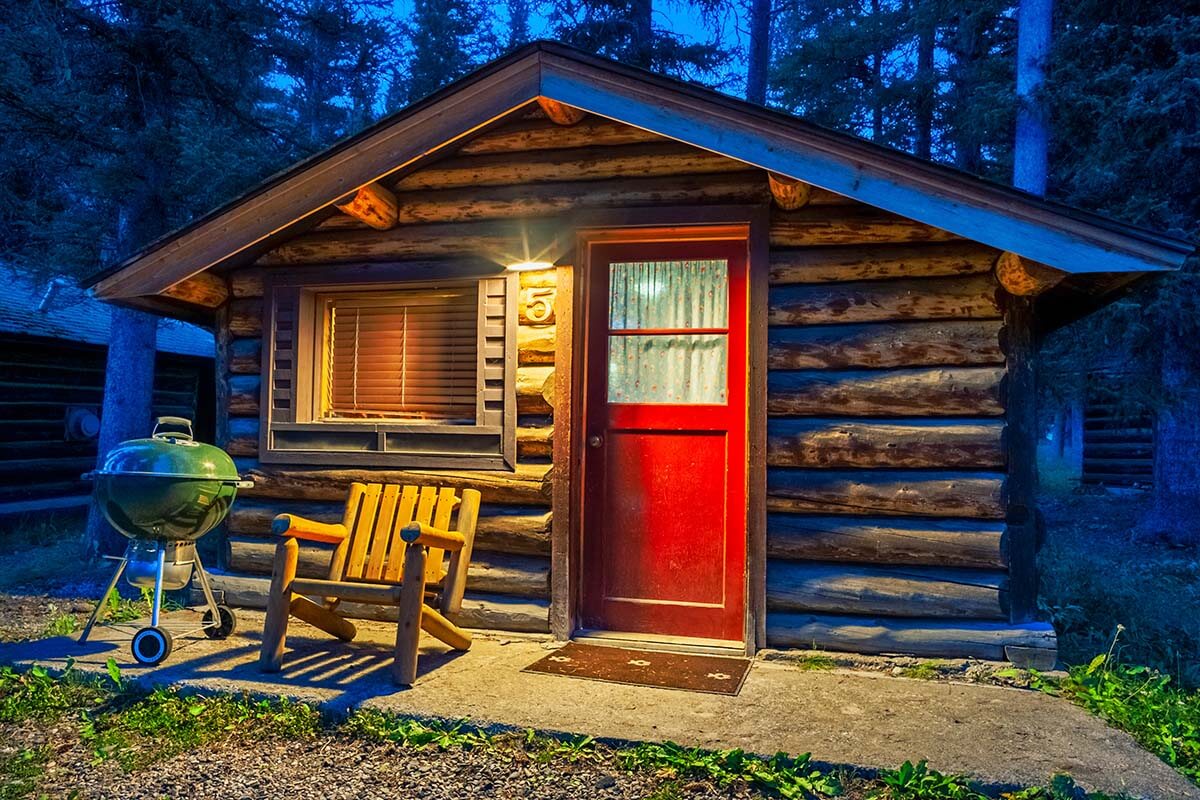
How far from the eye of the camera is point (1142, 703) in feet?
12.4

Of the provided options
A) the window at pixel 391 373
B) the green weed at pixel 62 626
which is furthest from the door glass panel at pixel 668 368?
the green weed at pixel 62 626

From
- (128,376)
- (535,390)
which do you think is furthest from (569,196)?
(128,376)

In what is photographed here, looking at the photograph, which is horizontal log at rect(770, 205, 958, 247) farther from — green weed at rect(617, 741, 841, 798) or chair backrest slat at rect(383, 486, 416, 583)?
green weed at rect(617, 741, 841, 798)

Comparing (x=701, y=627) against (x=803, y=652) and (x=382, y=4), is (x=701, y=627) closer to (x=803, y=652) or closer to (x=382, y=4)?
(x=803, y=652)

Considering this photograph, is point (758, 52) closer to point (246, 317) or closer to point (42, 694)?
point (246, 317)

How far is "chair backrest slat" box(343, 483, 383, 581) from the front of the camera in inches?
177

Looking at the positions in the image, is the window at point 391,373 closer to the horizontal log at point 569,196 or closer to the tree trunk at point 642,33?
the horizontal log at point 569,196

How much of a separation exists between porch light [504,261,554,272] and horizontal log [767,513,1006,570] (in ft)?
6.53

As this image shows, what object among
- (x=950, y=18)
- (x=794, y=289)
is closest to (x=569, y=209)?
(x=794, y=289)

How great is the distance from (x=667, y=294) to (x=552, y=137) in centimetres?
122

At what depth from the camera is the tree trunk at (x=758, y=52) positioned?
1476cm

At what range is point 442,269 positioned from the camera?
5035 millimetres

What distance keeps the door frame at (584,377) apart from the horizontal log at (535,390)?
0.05m

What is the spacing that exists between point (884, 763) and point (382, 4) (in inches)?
703
